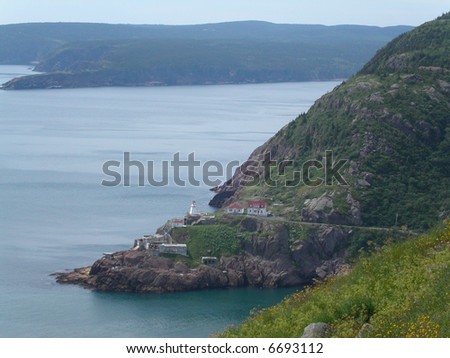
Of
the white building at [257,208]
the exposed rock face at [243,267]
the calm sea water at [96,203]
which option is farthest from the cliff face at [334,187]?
the calm sea water at [96,203]

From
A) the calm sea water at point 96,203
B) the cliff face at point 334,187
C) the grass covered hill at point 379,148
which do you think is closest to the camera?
the calm sea water at point 96,203

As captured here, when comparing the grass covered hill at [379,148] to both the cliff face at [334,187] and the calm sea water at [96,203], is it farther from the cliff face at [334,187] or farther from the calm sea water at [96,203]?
the calm sea water at [96,203]

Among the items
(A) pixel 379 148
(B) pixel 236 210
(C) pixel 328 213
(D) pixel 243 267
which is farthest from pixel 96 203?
(D) pixel 243 267

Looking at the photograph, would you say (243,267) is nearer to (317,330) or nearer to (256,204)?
(256,204)

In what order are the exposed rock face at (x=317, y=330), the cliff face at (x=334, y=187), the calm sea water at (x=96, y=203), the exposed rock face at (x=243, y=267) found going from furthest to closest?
the cliff face at (x=334, y=187) < the exposed rock face at (x=243, y=267) < the calm sea water at (x=96, y=203) < the exposed rock face at (x=317, y=330)

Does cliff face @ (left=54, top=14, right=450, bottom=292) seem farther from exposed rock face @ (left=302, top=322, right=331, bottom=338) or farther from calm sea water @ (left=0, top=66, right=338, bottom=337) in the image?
exposed rock face @ (left=302, top=322, right=331, bottom=338)

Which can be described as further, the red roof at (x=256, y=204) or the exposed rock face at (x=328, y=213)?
the red roof at (x=256, y=204)
